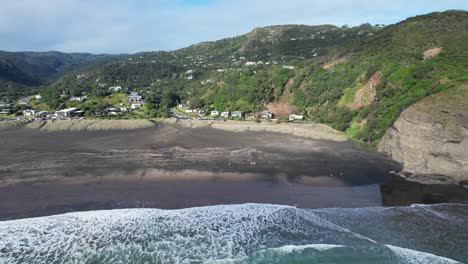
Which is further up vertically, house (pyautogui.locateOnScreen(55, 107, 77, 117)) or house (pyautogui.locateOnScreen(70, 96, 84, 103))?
house (pyautogui.locateOnScreen(70, 96, 84, 103))

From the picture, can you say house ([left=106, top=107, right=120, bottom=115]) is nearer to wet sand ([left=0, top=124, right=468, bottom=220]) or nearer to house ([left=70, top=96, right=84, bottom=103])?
house ([left=70, top=96, right=84, bottom=103])

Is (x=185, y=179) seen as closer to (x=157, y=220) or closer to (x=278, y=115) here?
(x=157, y=220)

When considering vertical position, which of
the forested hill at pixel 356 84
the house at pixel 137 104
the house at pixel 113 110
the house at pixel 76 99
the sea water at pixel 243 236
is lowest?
the sea water at pixel 243 236

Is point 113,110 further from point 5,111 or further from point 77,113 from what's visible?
point 5,111

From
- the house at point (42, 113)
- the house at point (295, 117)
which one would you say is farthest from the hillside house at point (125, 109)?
the house at point (295, 117)

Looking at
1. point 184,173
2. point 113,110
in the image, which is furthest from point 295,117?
point 113,110

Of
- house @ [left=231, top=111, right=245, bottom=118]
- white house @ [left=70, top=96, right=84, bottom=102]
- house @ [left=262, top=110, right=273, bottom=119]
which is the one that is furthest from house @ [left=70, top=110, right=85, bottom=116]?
house @ [left=262, top=110, right=273, bottom=119]

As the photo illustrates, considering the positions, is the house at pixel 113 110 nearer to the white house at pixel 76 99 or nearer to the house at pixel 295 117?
the white house at pixel 76 99
